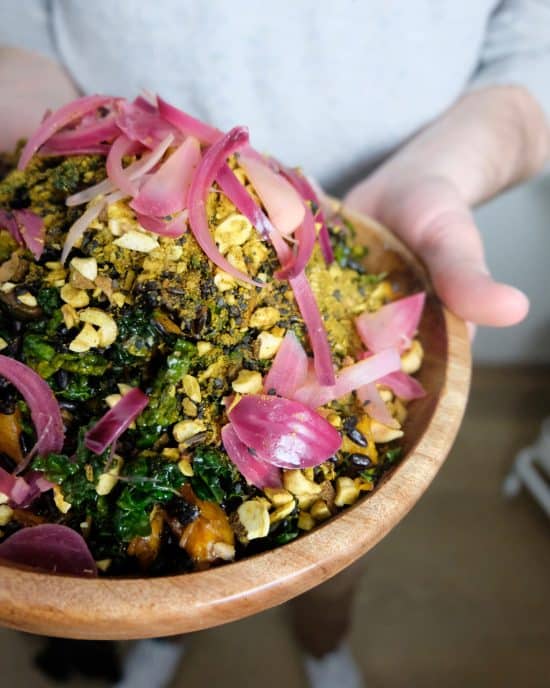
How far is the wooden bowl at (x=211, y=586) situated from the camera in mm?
601

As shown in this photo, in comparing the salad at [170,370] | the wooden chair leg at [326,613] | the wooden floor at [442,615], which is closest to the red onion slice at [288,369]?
the salad at [170,370]

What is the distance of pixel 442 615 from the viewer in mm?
1798

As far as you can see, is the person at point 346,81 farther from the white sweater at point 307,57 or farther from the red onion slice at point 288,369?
the red onion slice at point 288,369

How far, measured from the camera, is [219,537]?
2.27 ft

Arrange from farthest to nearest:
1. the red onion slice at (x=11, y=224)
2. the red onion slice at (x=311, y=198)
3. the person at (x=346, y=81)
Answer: the person at (x=346, y=81) → the red onion slice at (x=311, y=198) → the red onion slice at (x=11, y=224)

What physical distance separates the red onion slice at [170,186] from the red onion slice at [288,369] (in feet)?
0.69

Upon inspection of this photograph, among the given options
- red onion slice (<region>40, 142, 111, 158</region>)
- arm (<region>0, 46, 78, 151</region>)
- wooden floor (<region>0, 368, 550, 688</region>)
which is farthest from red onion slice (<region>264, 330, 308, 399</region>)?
wooden floor (<region>0, 368, 550, 688</region>)

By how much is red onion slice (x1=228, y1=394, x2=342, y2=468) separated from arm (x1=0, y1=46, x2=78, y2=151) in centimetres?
88

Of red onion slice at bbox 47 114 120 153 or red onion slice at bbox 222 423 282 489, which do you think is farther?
red onion slice at bbox 47 114 120 153

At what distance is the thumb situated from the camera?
37.1 inches

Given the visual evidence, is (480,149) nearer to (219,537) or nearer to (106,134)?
(106,134)

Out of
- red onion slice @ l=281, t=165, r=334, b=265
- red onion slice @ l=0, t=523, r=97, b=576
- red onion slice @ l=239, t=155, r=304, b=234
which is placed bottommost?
red onion slice @ l=0, t=523, r=97, b=576

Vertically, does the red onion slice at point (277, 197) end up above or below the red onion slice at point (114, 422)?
above

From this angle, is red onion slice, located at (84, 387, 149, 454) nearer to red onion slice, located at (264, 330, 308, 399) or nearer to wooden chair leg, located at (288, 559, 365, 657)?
red onion slice, located at (264, 330, 308, 399)
